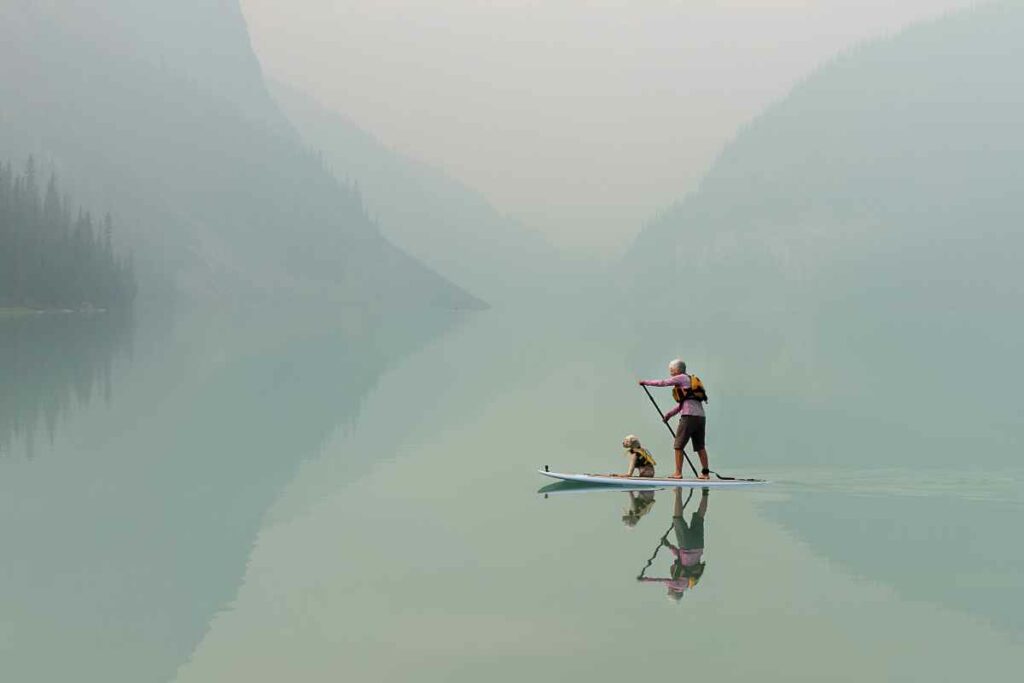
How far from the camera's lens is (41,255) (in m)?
178

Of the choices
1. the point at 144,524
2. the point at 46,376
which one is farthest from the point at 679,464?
the point at 46,376

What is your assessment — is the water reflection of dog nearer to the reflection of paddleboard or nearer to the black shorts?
the reflection of paddleboard

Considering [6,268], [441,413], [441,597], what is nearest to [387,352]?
[441,413]

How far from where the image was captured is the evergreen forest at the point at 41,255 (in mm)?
172500

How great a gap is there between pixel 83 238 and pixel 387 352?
11489cm

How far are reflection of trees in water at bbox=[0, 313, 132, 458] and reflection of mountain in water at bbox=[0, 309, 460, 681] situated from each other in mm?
1790

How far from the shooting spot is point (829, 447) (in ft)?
121

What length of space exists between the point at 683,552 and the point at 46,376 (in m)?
46.9

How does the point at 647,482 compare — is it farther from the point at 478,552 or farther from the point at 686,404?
the point at 478,552

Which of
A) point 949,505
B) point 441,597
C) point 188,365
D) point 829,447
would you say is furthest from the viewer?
point 188,365

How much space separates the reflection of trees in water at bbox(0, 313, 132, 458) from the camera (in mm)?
37531

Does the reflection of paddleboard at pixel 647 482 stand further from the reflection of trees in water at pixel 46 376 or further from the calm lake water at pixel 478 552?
the reflection of trees in water at pixel 46 376

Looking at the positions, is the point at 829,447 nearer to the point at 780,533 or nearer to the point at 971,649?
the point at 780,533

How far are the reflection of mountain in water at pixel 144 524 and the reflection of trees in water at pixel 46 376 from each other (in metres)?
1.79
